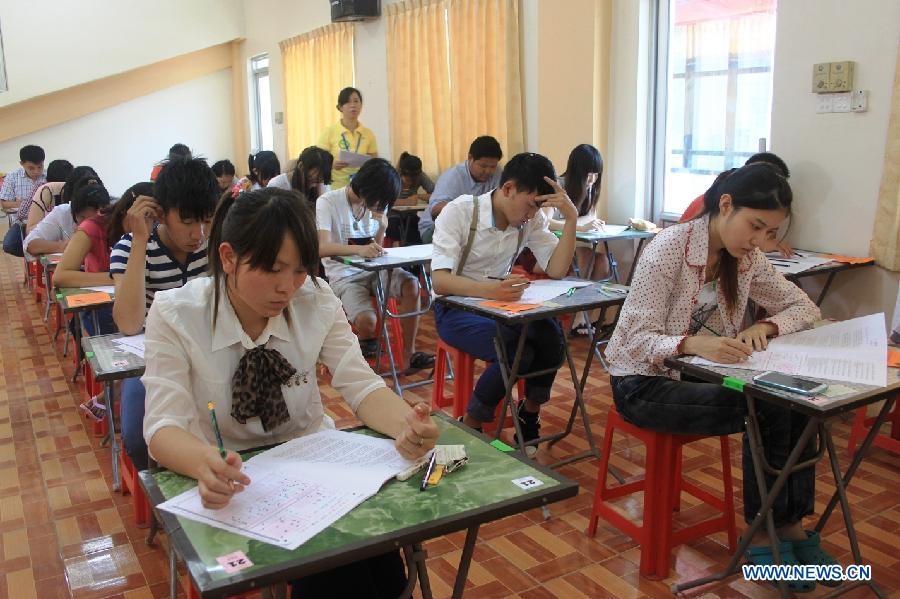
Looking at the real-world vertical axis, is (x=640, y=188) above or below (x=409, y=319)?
above

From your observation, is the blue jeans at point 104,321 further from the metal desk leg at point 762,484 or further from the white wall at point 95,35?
the white wall at point 95,35

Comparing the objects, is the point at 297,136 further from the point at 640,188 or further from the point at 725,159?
the point at 725,159

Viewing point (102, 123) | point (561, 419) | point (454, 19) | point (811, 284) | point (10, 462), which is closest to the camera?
point (10, 462)

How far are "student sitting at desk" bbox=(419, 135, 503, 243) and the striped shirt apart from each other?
2505mm

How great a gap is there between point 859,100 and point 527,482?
3171mm

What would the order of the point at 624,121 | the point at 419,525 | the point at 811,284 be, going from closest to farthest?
the point at 419,525, the point at 811,284, the point at 624,121

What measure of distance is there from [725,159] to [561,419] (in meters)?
2.05

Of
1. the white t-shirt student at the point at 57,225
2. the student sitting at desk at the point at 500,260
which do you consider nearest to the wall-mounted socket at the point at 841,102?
the student sitting at desk at the point at 500,260

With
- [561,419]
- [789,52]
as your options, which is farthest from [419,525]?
[789,52]

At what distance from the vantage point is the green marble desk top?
1.12 m

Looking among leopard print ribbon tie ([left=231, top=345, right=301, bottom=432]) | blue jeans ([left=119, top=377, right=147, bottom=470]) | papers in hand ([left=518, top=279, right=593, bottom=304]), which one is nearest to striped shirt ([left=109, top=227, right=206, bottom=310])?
blue jeans ([left=119, top=377, right=147, bottom=470])

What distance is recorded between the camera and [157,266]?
108 inches

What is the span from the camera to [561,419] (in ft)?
12.0

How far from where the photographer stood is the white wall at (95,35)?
9.61 metres
